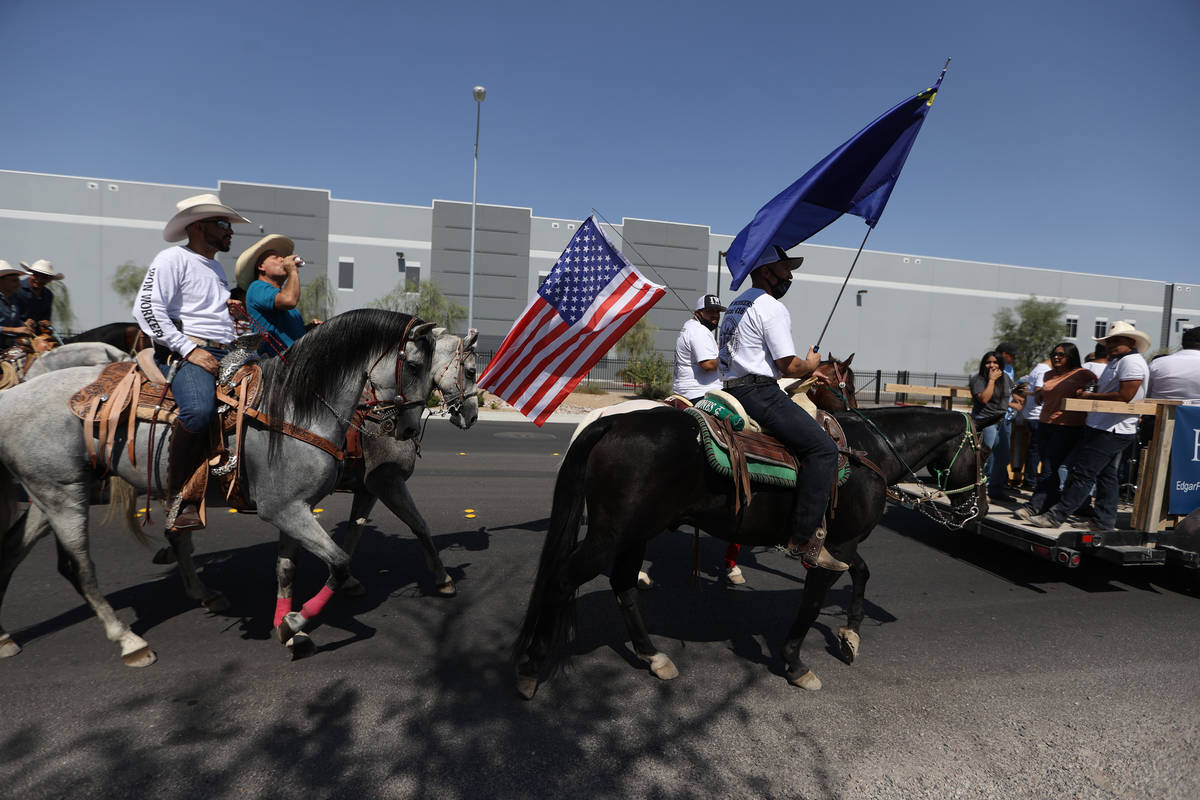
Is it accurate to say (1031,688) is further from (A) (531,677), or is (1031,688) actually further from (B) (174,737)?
(B) (174,737)

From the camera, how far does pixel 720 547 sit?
21.9ft

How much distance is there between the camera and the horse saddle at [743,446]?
3635 mm

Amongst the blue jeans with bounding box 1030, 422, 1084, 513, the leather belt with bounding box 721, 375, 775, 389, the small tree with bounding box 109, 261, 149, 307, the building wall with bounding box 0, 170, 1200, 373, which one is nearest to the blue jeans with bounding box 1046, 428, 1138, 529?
the blue jeans with bounding box 1030, 422, 1084, 513

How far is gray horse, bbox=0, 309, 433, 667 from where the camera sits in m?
3.63

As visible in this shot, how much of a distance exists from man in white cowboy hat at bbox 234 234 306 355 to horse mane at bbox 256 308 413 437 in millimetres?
628

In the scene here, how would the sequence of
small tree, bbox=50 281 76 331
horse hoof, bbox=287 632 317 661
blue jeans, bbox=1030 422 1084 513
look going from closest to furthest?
horse hoof, bbox=287 632 317 661
blue jeans, bbox=1030 422 1084 513
small tree, bbox=50 281 76 331

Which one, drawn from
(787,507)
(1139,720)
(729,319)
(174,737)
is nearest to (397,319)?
(729,319)

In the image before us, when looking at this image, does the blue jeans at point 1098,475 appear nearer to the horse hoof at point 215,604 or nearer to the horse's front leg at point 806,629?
the horse's front leg at point 806,629

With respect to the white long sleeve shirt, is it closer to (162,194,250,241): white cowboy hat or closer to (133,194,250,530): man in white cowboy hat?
(133,194,250,530): man in white cowboy hat

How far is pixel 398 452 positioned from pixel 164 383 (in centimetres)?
157

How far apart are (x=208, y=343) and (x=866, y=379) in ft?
141

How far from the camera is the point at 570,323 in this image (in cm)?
603

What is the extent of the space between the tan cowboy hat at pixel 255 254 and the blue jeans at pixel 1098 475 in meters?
7.16

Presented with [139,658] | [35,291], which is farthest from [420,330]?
[35,291]
